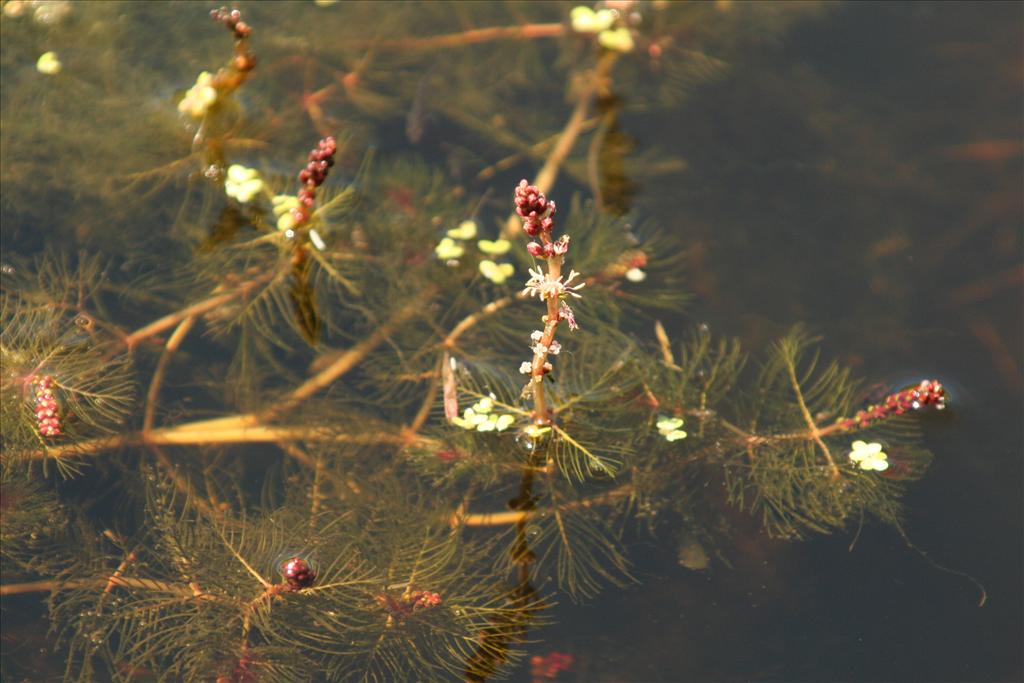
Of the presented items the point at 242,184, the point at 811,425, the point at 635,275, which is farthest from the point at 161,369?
the point at 811,425

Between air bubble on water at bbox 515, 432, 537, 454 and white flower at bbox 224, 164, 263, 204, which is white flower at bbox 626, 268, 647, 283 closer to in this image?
air bubble on water at bbox 515, 432, 537, 454

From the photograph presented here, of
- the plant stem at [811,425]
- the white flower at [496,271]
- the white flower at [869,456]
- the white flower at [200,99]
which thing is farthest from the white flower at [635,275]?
the white flower at [200,99]

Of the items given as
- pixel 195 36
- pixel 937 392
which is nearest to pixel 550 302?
pixel 937 392

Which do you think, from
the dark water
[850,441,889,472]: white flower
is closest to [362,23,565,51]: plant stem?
the dark water

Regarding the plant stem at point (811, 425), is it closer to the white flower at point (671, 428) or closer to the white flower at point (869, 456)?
the white flower at point (869, 456)

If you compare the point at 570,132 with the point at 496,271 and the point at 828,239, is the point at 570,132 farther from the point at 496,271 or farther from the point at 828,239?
the point at 828,239

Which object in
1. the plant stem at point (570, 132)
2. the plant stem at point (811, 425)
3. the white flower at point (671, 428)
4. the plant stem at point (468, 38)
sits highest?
the plant stem at point (468, 38)

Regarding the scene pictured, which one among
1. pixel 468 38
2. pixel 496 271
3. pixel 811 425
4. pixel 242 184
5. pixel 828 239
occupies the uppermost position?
pixel 468 38

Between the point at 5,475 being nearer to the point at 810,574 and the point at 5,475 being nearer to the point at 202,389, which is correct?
the point at 202,389
